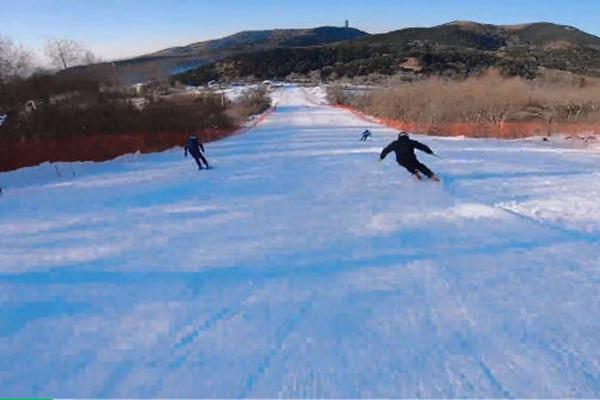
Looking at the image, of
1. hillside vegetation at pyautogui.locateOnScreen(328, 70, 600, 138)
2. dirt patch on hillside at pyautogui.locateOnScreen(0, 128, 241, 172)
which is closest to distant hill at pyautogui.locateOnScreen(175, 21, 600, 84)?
hillside vegetation at pyautogui.locateOnScreen(328, 70, 600, 138)

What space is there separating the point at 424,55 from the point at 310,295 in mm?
146628

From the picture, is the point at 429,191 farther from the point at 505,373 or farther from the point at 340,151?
the point at 340,151

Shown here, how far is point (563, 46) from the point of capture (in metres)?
149

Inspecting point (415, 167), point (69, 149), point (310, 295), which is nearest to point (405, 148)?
point (415, 167)

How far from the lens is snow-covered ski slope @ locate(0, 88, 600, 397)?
401 centimetres

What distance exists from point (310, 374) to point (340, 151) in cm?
1883

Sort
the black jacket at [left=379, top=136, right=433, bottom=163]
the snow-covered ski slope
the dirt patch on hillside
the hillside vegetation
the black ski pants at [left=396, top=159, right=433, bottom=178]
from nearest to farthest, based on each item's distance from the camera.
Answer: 1. the snow-covered ski slope
2. the black jacket at [left=379, top=136, right=433, bottom=163]
3. the black ski pants at [left=396, top=159, right=433, bottom=178]
4. the dirt patch on hillside
5. the hillside vegetation

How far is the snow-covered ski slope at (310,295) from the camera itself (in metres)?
4.01

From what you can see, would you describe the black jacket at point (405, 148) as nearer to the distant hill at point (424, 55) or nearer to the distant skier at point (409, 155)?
the distant skier at point (409, 155)

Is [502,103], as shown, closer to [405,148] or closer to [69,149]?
[69,149]

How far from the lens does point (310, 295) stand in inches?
221

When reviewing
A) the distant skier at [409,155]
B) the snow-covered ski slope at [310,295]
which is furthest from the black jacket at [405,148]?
the snow-covered ski slope at [310,295]

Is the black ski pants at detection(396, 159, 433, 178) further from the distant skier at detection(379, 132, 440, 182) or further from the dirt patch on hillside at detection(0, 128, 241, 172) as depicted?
the dirt patch on hillside at detection(0, 128, 241, 172)

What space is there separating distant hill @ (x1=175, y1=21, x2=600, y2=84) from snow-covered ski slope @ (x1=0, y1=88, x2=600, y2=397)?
116538 mm
